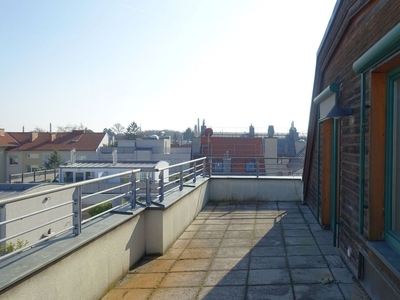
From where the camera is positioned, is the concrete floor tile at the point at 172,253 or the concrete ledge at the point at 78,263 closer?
the concrete ledge at the point at 78,263

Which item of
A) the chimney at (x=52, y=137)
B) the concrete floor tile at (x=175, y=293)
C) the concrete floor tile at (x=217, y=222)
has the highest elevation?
the chimney at (x=52, y=137)

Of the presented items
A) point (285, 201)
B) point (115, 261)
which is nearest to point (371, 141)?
point (115, 261)

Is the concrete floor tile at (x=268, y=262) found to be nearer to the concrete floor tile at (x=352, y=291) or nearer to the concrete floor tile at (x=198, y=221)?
the concrete floor tile at (x=352, y=291)

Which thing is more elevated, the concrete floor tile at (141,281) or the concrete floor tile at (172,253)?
the concrete floor tile at (172,253)

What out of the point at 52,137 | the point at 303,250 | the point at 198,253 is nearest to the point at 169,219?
the point at 198,253

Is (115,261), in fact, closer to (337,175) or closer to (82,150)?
(337,175)

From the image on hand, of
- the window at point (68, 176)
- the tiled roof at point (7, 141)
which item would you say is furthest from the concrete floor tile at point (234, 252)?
the tiled roof at point (7, 141)

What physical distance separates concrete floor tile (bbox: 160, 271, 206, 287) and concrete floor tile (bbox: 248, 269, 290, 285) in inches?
25.3

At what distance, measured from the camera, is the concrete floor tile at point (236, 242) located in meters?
6.32

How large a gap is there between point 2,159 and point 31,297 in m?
48.5

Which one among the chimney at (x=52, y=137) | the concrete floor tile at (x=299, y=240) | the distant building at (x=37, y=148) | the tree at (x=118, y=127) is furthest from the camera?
the tree at (x=118, y=127)

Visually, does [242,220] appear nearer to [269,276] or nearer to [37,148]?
→ [269,276]

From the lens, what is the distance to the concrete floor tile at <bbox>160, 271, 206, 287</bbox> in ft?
15.2

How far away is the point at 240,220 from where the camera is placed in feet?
27.1
